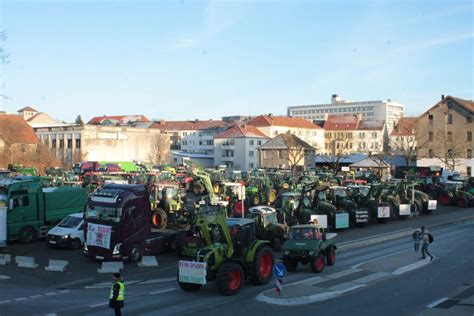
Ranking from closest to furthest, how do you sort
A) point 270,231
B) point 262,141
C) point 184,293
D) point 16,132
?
point 184,293 < point 270,231 < point 16,132 < point 262,141

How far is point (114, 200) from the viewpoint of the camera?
20.9 meters

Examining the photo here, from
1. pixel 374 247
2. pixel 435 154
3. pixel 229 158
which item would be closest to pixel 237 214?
pixel 374 247

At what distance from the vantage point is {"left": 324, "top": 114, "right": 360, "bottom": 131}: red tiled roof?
125 m

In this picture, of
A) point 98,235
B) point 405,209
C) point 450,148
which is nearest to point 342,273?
point 98,235

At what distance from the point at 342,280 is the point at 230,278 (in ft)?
14.8

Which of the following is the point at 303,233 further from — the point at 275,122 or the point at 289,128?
the point at 289,128

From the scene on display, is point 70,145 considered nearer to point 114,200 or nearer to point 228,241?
point 114,200

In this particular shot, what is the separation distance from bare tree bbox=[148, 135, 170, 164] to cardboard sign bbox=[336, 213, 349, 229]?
6001cm

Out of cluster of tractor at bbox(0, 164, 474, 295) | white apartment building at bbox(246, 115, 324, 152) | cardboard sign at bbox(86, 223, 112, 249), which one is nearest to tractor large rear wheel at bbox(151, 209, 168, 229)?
cluster of tractor at bbox(0, 164, 474, 295)

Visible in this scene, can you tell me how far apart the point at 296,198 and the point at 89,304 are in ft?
55.4

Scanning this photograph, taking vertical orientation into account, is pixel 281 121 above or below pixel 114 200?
above

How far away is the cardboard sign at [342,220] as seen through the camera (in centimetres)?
3012

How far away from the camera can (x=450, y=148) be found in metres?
74.1

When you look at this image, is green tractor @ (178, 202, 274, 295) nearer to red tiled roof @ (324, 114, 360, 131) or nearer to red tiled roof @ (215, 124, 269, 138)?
red tiled roof @ (215, 124, 269, 138)
